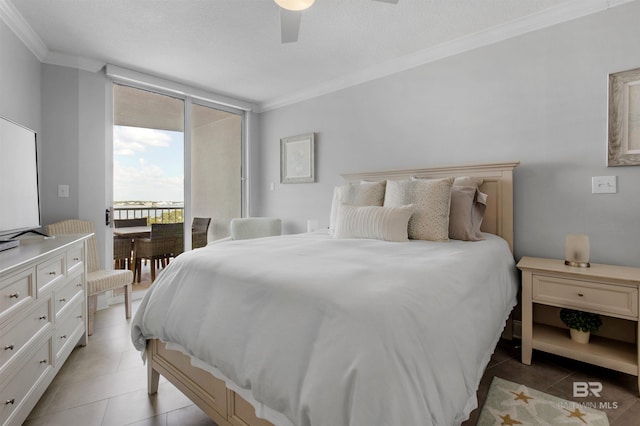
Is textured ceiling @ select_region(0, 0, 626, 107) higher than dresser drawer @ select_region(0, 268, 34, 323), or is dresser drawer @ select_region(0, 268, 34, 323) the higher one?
textured ceiling @ select_region(0, 0, 626, 107)

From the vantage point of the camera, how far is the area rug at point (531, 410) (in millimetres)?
1532

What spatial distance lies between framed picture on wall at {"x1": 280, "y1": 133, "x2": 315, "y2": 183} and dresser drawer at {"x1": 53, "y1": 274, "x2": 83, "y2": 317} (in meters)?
2.54

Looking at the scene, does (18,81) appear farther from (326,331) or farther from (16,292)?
(326,331)

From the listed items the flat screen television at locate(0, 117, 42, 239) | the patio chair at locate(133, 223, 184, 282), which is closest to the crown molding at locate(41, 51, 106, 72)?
the flat screen television at locate(0, 117, 42, 239)

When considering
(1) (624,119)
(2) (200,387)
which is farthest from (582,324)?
(2) (200,387)

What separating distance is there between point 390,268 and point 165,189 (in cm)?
348

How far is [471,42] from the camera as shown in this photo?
108 inches

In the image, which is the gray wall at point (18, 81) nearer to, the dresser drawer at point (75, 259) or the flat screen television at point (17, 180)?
the flat screen television at point (17, 180)

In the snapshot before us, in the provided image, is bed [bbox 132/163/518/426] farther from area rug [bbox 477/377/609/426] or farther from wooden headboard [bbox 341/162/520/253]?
wooden headboard [bbox 341/162/520/253]

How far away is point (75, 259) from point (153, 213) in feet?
5.54

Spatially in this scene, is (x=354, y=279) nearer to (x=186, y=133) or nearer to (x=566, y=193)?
(x=566, y=193)

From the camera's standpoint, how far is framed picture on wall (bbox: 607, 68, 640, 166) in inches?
81.3

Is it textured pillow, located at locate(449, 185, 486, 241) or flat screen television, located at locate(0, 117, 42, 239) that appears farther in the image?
textured pillow, located at locate(449, 185, 486, 241)

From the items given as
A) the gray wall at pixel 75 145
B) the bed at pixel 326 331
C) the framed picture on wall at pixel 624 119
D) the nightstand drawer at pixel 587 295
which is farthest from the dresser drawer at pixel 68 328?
the framed picture on wall at pixel 624 119
